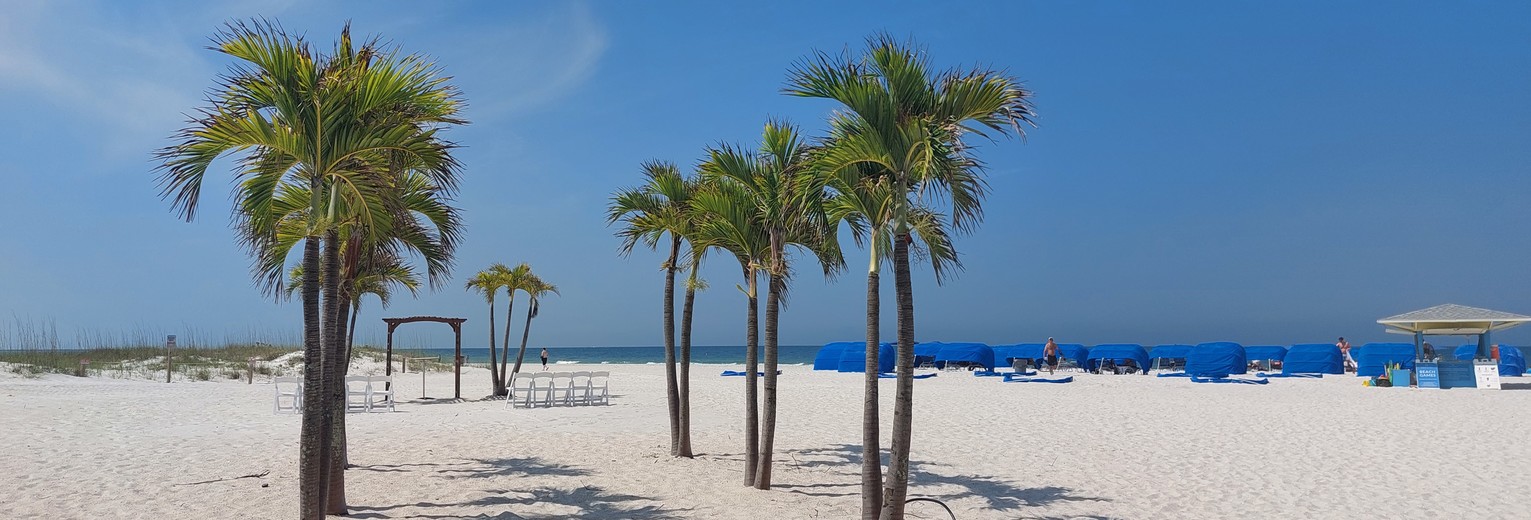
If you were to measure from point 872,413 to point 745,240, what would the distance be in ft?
8.76

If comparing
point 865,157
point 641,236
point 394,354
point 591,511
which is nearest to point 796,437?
point 641,236

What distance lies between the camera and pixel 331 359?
22.0 ft

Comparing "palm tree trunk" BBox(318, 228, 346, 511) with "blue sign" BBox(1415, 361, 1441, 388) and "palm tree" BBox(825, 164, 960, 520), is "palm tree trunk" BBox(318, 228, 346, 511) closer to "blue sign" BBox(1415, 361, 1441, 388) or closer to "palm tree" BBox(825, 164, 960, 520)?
"palm tree" BBox(825, 164, 960, 520)

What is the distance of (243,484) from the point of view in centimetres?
807

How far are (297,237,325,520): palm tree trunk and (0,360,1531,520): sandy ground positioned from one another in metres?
1.58

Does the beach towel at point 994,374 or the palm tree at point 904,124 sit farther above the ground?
the palm tree at point 904,124

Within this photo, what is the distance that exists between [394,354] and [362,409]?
23998 mm

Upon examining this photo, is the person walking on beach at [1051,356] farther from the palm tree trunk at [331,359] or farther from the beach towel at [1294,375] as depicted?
the palm tree trunk at [331,359]

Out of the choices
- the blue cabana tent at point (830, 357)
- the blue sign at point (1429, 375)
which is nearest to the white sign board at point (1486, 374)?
the blue sign at point (1429, 375)

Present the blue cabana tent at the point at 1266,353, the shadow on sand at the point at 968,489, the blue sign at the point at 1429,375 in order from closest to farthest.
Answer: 1. the shadow on sand at the point at 968,489
2. the blue sign at the point at 1429,375
3. the blue cabana tent at the point at 1266,353

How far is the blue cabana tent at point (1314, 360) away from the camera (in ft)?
96.7

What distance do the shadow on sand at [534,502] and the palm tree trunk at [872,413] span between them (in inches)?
70.4

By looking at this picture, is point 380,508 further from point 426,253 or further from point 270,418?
point 270,418

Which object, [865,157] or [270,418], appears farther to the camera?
[270,418]
